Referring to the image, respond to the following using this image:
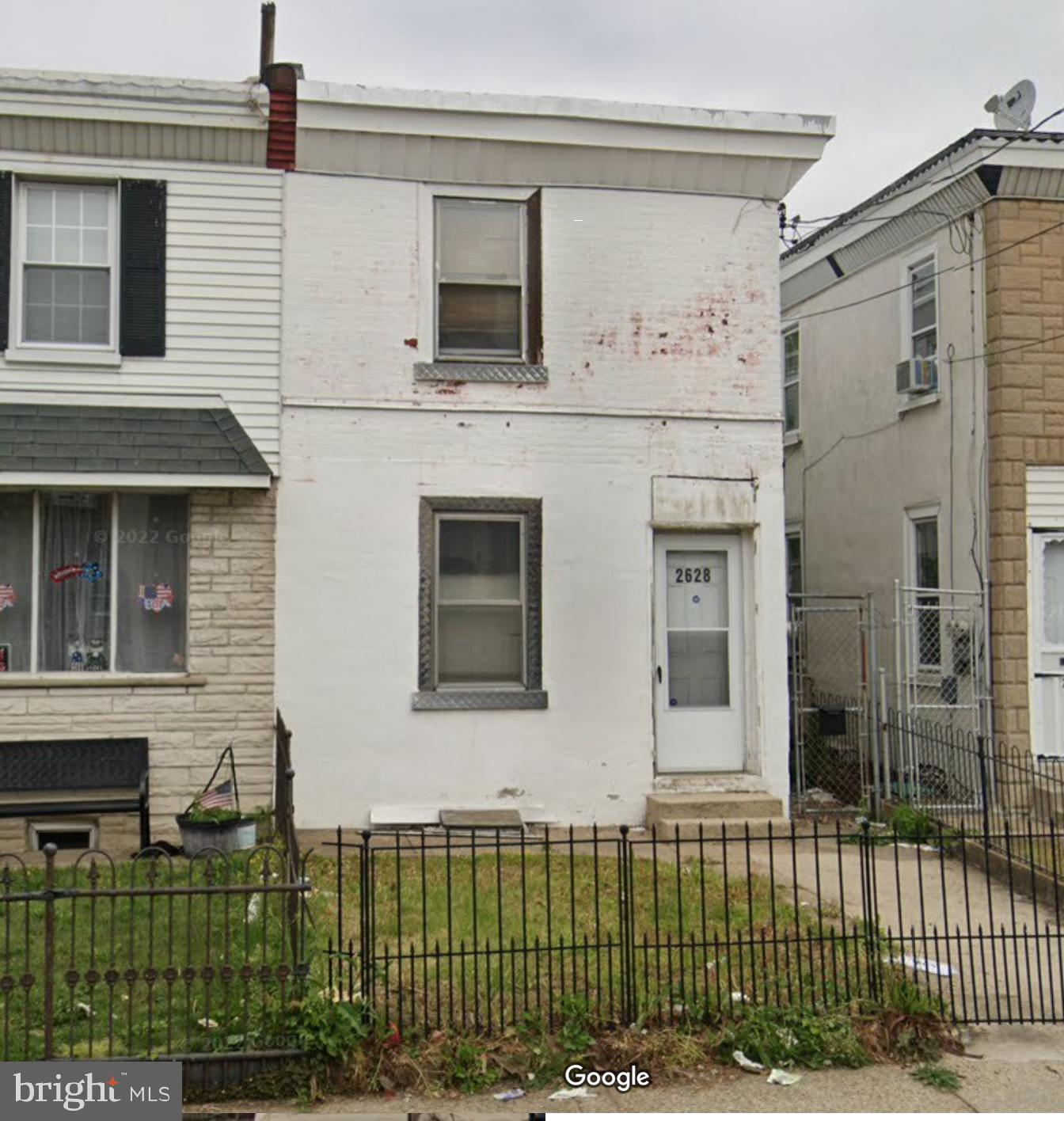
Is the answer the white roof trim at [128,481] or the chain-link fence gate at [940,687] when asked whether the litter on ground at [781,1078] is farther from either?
the white roof trim at [128,481]

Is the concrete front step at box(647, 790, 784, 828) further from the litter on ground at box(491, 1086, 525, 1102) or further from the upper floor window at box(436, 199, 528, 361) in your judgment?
the litter on ground at box(491, 1086, 525, 1102)

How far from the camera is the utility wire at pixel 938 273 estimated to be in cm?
1259

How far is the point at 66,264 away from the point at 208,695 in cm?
391

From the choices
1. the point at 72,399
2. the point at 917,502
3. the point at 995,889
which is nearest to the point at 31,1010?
the point at 72,399

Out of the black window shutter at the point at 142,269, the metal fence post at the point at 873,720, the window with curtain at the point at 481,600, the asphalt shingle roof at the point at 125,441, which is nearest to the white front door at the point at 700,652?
the window with curtain at the point at 481,600

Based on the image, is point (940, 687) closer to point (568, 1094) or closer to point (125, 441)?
point (125, 441)

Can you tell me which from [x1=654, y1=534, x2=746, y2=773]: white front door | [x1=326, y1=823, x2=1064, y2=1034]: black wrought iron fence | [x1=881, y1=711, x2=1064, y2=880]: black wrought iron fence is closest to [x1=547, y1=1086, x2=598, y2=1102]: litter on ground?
[x1=326, y1=823, x2=1064, y2=1034]: black wrought iron fence

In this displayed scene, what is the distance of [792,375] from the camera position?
1802 cm

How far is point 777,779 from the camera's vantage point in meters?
11.3

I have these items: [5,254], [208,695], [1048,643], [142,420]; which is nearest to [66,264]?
[5,254]

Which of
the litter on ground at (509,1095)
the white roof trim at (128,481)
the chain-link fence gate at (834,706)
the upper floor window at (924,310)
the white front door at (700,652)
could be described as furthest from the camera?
the upper floor window at (924,310)

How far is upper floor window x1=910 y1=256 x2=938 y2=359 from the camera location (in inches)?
548

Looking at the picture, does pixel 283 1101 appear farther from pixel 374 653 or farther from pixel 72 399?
pixel 72 399

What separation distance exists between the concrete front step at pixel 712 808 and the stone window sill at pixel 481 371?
389cm
